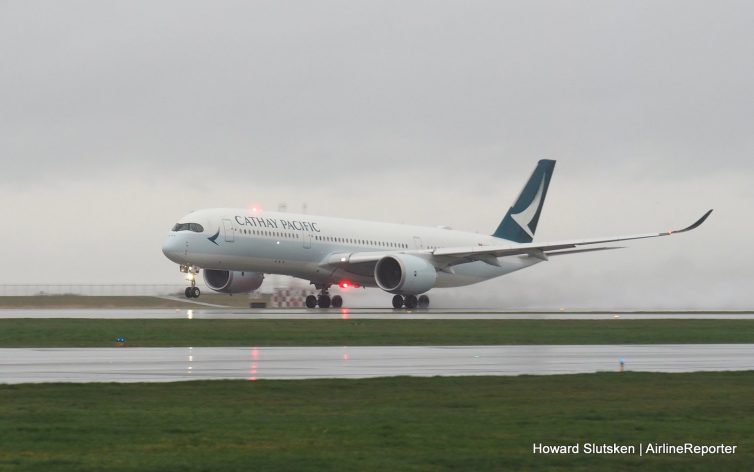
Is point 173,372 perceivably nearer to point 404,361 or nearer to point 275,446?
point 404,361

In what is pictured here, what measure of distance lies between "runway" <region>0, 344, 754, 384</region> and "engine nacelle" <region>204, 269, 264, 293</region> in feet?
128

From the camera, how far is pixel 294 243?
67.6 meters

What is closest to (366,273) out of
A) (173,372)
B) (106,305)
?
(106,305)

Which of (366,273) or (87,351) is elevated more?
(366,273)

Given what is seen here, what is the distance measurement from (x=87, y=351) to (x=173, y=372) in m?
7.63

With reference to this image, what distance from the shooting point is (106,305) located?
80125 millimetres

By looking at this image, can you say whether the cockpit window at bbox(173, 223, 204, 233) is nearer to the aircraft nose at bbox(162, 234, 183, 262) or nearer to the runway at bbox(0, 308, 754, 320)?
the aircraft nose at bbox(162, 234, 183, 262)

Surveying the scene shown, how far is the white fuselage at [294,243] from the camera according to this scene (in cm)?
6366

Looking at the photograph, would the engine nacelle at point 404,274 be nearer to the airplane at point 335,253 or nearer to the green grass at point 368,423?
the airplane at point 335,253

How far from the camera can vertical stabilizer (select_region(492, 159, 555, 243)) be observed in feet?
280

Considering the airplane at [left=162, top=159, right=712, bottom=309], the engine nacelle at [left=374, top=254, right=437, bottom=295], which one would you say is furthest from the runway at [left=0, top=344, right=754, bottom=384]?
the engine nacelle at [left=374, top=254, right=437, bottom=295]

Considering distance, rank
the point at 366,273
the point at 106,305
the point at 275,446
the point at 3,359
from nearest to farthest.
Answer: the point at 275,446
the point at 3,359
the point at 366,273
the point at 106,305

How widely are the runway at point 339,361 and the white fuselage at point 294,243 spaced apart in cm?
3179

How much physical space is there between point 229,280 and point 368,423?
5576 centimetres
